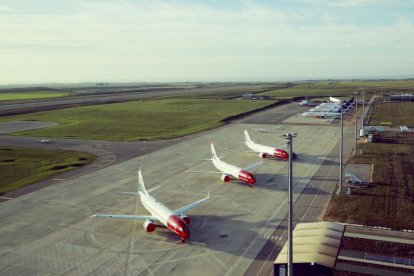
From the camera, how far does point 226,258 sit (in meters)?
50.5

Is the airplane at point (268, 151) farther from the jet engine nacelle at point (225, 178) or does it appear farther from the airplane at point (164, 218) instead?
the airplane at point (164, 218)

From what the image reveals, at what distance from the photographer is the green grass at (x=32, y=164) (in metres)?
89.2

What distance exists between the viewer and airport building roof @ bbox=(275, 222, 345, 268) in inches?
1608

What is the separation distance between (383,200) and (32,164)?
3530 inches

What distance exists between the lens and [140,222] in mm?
63281

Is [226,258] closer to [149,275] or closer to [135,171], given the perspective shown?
[149,275]

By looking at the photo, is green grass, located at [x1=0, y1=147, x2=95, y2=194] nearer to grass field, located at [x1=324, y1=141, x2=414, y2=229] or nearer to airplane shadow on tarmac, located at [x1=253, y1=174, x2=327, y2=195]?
airplane shadow on tarmac, located at [x1=253, y1=174, x2=327, y2=195]

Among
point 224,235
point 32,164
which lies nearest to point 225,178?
point 224,235

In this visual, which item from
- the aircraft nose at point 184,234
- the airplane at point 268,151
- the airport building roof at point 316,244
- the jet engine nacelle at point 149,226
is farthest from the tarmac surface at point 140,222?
the airport building roof at point 316,244

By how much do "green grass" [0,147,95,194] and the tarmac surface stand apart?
30.9ft

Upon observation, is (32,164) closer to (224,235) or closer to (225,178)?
(225,178)

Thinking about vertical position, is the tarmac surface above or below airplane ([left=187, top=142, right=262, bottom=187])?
below

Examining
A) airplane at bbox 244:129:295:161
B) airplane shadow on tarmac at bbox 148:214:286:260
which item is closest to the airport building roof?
airplane shadow on tarmac at bbox 148:214:286:260

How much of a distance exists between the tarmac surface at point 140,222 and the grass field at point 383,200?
18.4 feet
